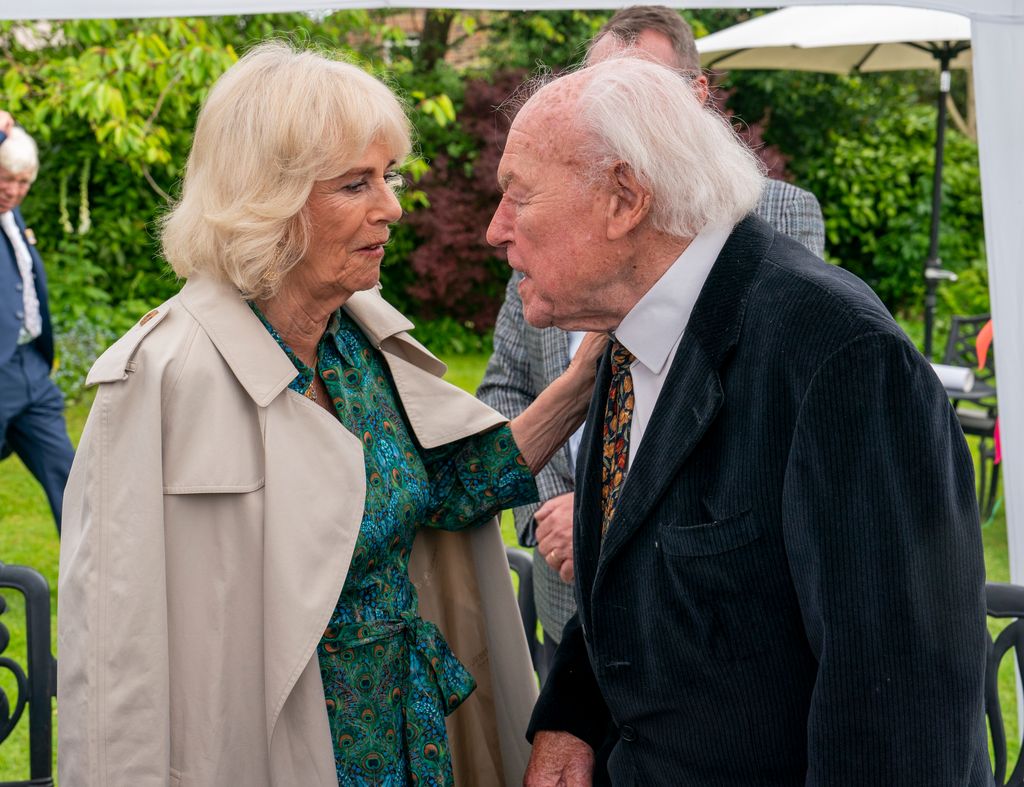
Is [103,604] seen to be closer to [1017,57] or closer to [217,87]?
[217,87]

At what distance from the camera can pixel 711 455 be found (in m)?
1.60

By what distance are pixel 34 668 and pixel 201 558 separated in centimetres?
100

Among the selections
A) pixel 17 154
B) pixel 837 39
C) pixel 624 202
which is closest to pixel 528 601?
pixel 624 202

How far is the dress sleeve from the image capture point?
232 centimetres

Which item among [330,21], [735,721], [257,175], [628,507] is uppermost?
[330,21]

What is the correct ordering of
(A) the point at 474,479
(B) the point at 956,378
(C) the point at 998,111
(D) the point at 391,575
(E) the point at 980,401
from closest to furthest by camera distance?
(D) the point at 391,575, (A) the point at 474,479, (C) the point at 998,111, (B) the point at 956,378, (E) the point at 980,401

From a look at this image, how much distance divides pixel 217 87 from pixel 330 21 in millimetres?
8557

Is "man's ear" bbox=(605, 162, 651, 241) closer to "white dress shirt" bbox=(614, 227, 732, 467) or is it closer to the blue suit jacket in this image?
"white dress shirt" bbox=(614, 227, 732, 467)

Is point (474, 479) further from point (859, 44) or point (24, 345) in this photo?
point (859, 44)

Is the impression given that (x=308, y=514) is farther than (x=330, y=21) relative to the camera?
No

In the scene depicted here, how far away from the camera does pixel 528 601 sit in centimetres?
312

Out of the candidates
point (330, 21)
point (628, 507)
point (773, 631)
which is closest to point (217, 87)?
point (628, 507)

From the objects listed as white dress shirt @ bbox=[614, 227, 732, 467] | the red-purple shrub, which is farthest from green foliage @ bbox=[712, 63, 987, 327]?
white dress shirt @ bbox=[614, 227, 732, 467]

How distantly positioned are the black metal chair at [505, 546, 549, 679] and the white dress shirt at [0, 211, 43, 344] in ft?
10.9
